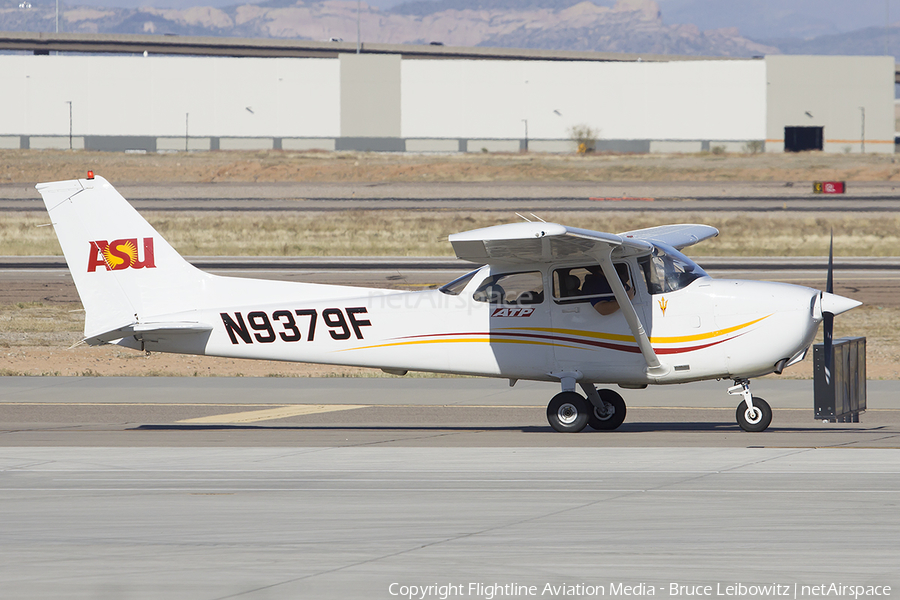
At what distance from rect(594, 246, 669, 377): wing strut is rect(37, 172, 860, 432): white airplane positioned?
2cm

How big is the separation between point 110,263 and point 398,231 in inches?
1108

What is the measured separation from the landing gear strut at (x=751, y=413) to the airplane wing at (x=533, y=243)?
1.95 m

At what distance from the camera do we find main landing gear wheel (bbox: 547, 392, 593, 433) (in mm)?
11742

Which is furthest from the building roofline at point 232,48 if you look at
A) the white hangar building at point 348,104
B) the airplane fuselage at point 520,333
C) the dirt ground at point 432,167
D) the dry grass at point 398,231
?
the airplane fuselage at point 520,333

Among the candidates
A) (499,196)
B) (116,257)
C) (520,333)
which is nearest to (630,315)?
(520,333)

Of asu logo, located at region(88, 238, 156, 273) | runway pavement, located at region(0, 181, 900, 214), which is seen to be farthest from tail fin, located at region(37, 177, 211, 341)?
runway pavement, located at region(0, 181, 900, 214)

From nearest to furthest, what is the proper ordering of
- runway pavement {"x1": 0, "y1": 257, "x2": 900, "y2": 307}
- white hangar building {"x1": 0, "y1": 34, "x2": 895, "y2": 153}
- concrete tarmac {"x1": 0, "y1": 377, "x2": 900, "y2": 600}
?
concrete tarmac {"x1": 0, "y1": 377, "x2": 900, "y2": 600} < runway pavement {"x1": 0, "y1": 257, "x2": 900, "y2": 307} < white hangar building {"x1": 0, "y1": 34, "x2": 895, "y2": 153}

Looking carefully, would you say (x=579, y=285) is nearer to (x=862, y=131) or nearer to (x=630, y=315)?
(x=630, y=315)

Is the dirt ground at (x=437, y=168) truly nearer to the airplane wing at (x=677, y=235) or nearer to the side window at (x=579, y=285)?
the airplane wing at (x=677, y=235)

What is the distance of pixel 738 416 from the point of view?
38.4 ft

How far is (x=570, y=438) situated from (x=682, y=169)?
6364 centimetres

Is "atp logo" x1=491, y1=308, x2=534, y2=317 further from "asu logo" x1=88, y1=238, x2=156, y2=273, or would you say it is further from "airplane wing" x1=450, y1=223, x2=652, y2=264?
"asu logo" x1=88, y1=238, x2=156, y2=273

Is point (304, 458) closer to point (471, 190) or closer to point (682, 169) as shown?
point (471, 190)

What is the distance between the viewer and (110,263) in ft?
40.7
